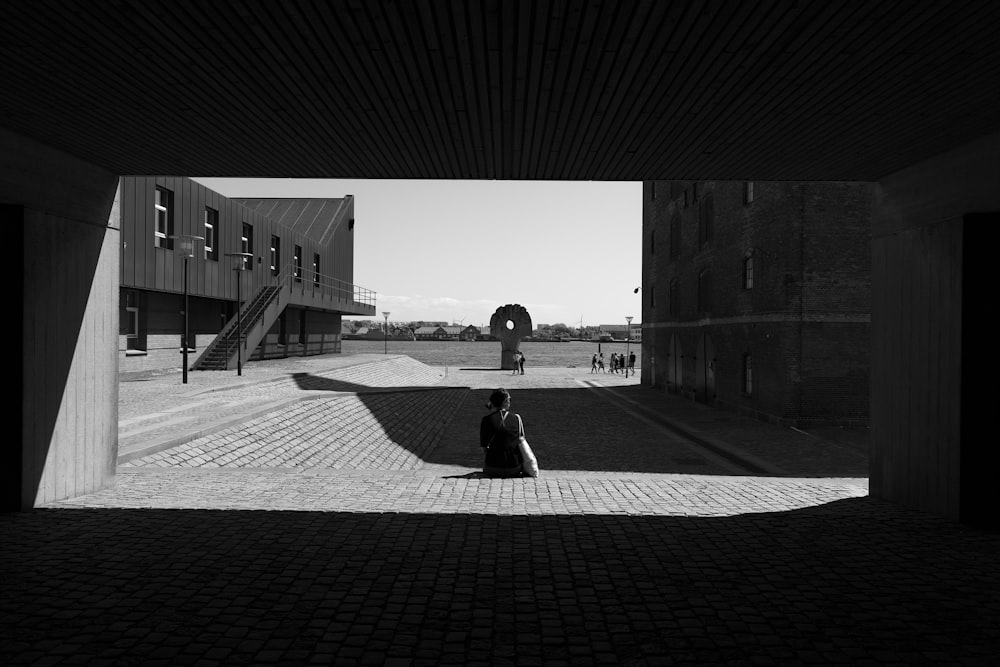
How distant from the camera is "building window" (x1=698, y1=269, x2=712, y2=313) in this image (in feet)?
86.5

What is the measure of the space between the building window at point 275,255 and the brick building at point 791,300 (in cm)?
2357

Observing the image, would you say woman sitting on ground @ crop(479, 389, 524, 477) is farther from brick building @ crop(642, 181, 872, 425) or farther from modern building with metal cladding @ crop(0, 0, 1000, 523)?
brick building @ crop(642, 181, 872, 425)

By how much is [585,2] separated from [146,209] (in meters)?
23.0

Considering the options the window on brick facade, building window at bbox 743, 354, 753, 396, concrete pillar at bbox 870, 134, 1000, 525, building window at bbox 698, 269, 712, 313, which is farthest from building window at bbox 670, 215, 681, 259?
concrete pillar at bbox 870, 134, 1000, 525

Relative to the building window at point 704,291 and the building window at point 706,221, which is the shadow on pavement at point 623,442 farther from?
the building window at point 706,221

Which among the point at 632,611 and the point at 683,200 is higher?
the point at 683,200

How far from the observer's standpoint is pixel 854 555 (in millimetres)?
6672

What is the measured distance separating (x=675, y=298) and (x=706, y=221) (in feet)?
17.7

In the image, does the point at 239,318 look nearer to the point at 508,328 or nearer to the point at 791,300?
the point at 791,300

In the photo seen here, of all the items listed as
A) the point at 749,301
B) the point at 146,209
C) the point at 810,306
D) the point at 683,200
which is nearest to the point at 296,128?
the point at 810,306

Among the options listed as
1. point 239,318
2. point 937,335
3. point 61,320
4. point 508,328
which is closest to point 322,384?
point 239,318

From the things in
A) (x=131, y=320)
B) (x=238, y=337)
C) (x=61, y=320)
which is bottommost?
(x=238, y=337)

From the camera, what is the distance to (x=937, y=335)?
836 centimetres

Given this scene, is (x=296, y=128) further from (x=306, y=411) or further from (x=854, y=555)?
(x=306, y=411)
